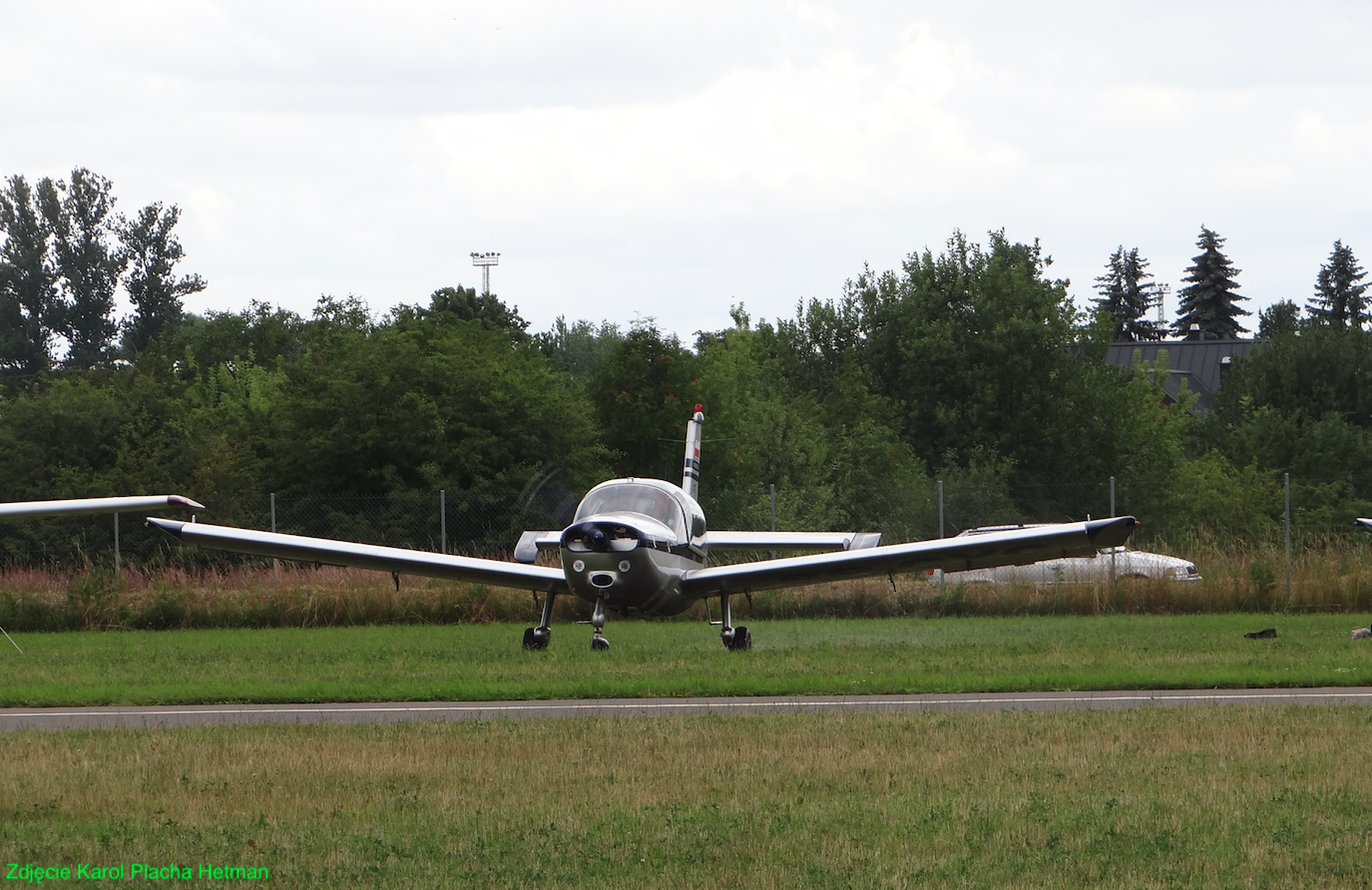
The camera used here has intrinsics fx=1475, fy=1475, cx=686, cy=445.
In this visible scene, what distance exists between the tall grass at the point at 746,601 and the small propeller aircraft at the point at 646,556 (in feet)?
13.8

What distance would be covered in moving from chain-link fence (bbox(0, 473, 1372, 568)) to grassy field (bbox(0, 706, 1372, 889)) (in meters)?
14.8

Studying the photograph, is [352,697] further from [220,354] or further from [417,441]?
[220,354]

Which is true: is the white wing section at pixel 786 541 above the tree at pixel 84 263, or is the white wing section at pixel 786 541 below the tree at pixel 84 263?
below

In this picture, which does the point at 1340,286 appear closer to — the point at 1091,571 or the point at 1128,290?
the point at 1128,290

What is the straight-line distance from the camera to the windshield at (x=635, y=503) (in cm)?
1820

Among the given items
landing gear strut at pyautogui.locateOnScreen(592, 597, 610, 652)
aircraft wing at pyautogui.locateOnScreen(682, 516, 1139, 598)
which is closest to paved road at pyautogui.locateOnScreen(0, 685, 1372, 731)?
aircraft wing at pyautogui.locateOnScreen(682, 516, 1139, 598)

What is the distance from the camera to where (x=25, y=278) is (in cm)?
9088

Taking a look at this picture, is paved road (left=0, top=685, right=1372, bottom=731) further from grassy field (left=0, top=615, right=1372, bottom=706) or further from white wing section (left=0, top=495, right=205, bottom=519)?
white wing section (left=0, top=495, right=205, bottom=519)

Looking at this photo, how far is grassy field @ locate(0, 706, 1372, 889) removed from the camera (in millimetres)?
6316

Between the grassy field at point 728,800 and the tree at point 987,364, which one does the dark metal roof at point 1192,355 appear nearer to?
the tree at point 987,364

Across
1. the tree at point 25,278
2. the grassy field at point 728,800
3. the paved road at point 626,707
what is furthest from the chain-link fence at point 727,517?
the tree at point 25,278

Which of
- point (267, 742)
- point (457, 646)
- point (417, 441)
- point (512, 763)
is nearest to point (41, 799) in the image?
point (267, 742)

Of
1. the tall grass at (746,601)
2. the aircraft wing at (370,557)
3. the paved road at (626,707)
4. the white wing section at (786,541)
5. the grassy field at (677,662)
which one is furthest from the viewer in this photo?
the tall grass at (746,601)

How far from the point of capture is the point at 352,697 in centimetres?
1304
